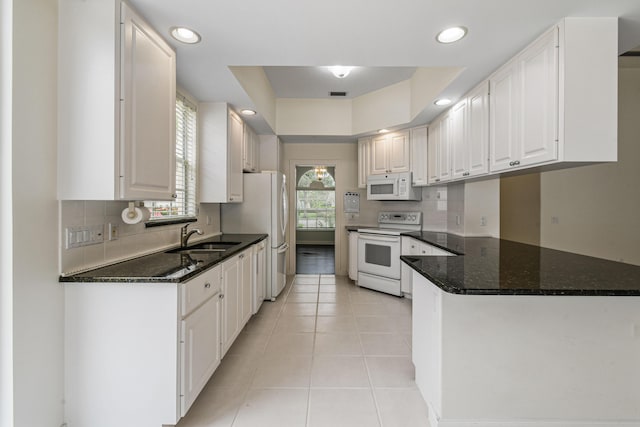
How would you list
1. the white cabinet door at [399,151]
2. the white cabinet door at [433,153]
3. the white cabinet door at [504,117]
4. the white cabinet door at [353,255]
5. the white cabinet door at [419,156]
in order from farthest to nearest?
the white cabinet door at [353,255], the white cabinet door at [399,151], the white cabinet door at [419,156], the white cabinet door at [433,153], the white cabinet door at [504,117]

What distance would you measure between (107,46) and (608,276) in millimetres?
2865

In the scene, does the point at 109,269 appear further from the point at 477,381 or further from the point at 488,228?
the point at 488,228

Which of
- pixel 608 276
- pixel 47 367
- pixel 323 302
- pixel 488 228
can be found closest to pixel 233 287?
pixel 47 367

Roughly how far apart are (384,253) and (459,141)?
187 centimetres

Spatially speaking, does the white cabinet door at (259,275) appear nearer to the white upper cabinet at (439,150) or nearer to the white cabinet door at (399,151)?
the white cabinet door at (399,151)

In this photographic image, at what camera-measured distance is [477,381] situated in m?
1.61

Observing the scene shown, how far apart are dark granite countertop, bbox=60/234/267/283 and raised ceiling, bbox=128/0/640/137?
146 centimetres

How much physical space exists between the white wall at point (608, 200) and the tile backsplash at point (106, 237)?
534cm

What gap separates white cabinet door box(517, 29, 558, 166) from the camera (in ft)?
5.93

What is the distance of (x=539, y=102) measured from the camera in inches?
75.5

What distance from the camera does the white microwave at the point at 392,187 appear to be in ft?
14.1

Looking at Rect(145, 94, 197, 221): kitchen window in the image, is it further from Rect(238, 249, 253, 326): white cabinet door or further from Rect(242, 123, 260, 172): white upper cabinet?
Rect(242, 123, 260, 172): white upper cabinet

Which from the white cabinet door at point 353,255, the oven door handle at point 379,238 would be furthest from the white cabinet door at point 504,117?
the white cabinet door at point 353,255

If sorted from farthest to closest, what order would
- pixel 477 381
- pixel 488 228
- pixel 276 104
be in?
pixel 276 104 → pixel 488 228 → pixel 477 381
